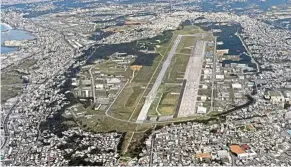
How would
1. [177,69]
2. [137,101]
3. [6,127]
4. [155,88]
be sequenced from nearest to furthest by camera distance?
[6,127], [137,101], [155,88], [177,69]

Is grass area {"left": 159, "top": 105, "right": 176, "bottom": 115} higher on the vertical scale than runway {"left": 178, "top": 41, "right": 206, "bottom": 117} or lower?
lower

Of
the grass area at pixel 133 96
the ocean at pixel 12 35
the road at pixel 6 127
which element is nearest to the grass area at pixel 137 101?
the grass area at pixel 133 96

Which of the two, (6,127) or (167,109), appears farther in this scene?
(167,109)

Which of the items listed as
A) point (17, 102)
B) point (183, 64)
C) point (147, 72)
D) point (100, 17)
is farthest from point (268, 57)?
point (100, 17)

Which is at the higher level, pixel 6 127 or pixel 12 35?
pixel 12 35

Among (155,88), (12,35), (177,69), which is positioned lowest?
(155,88)

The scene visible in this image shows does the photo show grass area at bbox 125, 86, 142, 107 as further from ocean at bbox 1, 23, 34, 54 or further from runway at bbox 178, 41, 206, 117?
ocean at bbox 1, 23, 34, 54

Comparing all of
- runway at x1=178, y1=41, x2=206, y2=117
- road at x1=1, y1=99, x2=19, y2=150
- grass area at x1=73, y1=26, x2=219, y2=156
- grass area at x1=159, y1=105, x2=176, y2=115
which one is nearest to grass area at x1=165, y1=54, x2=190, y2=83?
grass area at x1=73, y1=26, x2=219, y2=156

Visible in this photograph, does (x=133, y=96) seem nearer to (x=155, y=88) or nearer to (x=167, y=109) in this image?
(x=155, y=88)

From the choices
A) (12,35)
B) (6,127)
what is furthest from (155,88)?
(12,35)
